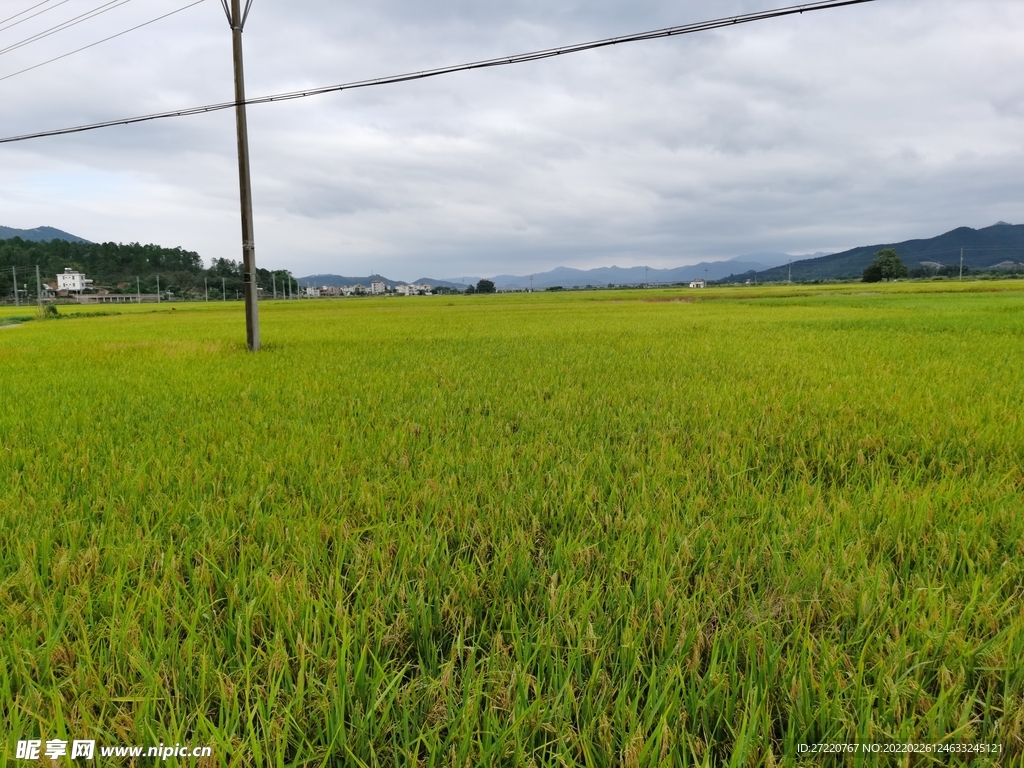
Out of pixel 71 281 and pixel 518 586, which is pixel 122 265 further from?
pixel 518 586

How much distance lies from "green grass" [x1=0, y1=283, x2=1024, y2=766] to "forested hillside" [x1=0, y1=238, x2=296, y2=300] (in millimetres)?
96820

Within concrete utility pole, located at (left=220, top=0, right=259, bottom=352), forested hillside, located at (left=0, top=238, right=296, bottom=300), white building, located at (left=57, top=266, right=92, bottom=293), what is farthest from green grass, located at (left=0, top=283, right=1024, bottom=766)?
white building, located at (left=57, top=266, right=92, bottom=293)

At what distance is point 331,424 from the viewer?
394 cm

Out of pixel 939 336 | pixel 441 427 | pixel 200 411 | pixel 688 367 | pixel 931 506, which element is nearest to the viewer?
pixel 931 506

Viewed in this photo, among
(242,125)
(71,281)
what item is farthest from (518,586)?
(71,281)

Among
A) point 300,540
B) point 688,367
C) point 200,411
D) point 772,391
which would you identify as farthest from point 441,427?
point 688,367

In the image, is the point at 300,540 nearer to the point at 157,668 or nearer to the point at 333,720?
the point at 157,668

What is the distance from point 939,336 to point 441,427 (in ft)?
38.1

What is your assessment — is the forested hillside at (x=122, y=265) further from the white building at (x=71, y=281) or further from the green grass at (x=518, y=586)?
the green grass at (x=518, y=586)

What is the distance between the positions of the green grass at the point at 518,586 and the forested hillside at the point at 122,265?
318ft

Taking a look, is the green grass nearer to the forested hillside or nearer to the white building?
the forested hillside

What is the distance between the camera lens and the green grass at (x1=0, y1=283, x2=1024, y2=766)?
3.58 ft

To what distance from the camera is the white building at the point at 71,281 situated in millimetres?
89750

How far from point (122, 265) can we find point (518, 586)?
12262cm
